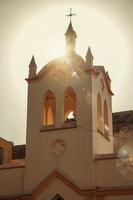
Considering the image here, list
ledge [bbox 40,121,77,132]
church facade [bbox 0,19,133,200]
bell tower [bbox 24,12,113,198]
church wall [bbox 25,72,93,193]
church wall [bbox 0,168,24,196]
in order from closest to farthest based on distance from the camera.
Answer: church facade [bbox 0,19,133,200] < church wall [bbox 25,72,93,193] < bell tower [bbox 24,12,113,198] < ledge [bbox 40,121,77,132] < church wall [bbox 0,168,24,196]

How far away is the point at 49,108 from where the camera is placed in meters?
28.9

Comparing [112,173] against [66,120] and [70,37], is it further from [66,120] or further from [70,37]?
[70,37]

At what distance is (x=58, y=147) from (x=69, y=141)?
604mm

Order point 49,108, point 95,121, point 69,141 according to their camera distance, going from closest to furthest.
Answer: point 69,141 → point 95,121 → point 49,108

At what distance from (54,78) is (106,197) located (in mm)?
6288

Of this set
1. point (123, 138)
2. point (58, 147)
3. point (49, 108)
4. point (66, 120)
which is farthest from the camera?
point (123, 138)

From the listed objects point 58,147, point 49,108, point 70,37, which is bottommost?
point 58,147

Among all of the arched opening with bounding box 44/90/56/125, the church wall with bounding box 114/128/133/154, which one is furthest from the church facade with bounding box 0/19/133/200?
the church wall with bounding box 114/128/133/154

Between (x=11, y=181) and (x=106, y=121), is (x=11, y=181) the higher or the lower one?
the lower one

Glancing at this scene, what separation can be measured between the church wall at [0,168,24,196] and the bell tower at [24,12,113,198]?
0.44m

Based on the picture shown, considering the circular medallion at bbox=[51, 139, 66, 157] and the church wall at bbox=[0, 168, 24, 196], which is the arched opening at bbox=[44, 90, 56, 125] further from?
the church wall at bbox=[0, 168, 24, 196]

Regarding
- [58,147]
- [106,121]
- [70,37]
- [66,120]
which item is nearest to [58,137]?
[58,147]

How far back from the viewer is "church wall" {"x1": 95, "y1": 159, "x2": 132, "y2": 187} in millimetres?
25092

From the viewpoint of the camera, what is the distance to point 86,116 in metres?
26.6
